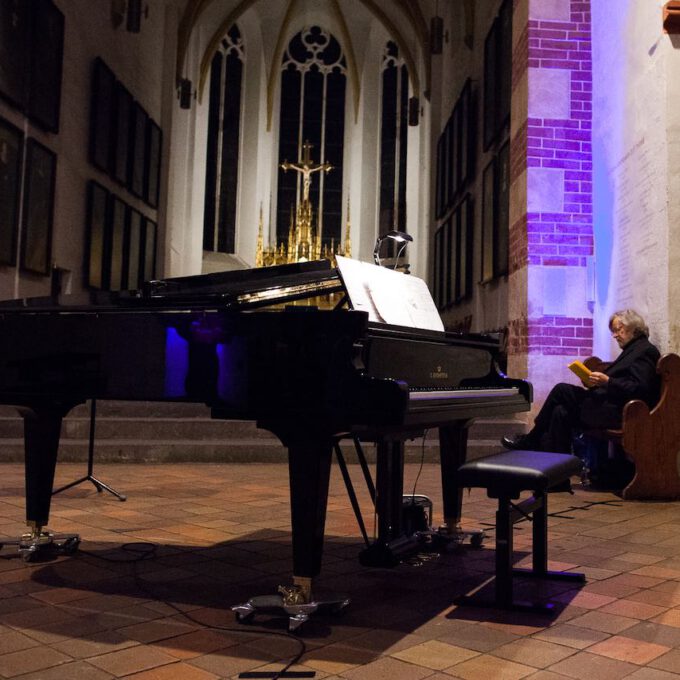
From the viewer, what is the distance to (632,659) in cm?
211

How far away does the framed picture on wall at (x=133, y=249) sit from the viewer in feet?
42.6

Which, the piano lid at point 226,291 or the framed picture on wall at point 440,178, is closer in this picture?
the piano lid at point 226,291

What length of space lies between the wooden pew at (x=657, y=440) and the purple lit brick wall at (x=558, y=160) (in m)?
1.89

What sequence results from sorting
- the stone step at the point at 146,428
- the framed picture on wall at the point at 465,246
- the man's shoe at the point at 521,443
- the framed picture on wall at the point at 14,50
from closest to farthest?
the man's shoe at the point at 521,443 → the stone step at the point at 146,428 → the framed picture on wall at the point at 14,50 → the framed picture on wall at the point at 465,246

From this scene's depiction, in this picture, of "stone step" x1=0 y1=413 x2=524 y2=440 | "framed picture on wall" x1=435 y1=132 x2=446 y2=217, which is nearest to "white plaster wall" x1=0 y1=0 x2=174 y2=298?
"stone step" x1=0 y1=413 x2=524 y2=440

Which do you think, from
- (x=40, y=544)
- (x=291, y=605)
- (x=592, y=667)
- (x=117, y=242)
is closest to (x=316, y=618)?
(x=291, y=605)

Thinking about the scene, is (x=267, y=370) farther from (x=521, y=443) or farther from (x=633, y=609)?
(x=521, y=443)

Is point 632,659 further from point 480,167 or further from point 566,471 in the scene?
point 480,167

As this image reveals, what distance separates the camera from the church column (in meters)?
6.98

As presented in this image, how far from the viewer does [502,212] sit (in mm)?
9875

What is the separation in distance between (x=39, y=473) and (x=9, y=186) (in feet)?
21.5

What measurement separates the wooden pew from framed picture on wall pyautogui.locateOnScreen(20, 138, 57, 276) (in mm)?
7162

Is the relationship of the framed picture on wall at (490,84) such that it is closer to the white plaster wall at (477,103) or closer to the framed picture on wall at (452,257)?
the white plaster wall at (477,103)

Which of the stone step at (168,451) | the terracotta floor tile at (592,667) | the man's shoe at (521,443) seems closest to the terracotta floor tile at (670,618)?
the terracotta floor tile at (592,667)
